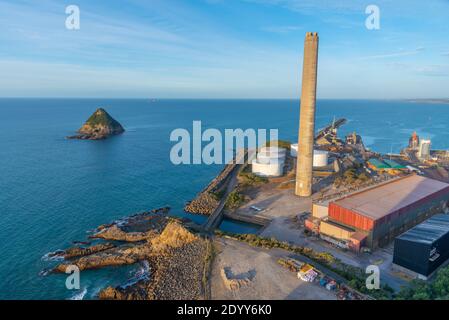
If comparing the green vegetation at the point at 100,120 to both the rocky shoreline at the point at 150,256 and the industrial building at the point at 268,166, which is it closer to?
the industrial building at the point at 268,166

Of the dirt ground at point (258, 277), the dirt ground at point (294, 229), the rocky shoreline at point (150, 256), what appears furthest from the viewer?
the dirt ground at point (294, 229)

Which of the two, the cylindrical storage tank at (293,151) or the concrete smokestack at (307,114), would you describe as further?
the cylindrical storage tank at (293,151)

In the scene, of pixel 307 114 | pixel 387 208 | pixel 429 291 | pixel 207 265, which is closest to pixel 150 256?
pixel 207 265

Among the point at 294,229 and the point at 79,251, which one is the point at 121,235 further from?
the point at 294,229

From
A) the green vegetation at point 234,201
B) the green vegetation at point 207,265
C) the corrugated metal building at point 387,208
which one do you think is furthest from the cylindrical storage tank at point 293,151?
the green vegetation at point 207,265

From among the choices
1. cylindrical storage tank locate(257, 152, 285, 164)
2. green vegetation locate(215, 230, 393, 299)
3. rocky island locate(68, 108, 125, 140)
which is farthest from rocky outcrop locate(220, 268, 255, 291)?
rocky island locate(68, 108, 125, 140)

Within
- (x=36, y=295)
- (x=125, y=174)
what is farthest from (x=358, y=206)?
(x=125, y=174)

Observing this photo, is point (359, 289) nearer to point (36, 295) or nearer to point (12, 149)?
point (36, 295)
